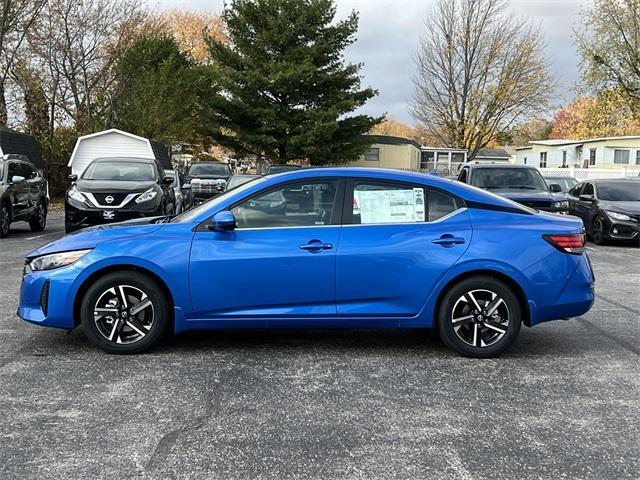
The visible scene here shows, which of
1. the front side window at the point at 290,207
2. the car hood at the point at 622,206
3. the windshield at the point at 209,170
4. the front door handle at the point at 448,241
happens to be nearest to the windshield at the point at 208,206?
the front side window at the point at 290,207

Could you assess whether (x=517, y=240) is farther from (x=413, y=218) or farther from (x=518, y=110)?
(x=518, y=110)

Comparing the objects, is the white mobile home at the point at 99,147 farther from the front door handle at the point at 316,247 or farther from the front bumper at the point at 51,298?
the front door handle at the point at 316,247

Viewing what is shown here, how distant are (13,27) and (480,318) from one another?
26.3 metres

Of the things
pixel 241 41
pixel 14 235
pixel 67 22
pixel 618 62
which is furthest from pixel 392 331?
pixel 241 41

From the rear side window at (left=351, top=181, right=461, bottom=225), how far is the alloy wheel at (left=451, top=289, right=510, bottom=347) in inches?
28.8

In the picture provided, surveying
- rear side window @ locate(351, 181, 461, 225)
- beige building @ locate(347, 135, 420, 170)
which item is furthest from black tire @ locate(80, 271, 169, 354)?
beige building @ locate(347, 135, 420, 170)

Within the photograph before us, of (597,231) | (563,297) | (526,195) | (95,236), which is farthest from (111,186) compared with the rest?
(597,231)

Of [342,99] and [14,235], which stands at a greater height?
[342,99]

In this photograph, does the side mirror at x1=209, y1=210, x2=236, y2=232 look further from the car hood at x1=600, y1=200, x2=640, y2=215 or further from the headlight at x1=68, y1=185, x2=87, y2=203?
the car hood at x1=600, y1=200, x2=640, y2=215

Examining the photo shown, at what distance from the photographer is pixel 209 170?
25406 millimetres

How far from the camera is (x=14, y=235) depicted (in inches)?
553

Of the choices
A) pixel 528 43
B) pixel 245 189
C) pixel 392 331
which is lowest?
pixel 392 331

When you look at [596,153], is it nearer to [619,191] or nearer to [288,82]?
[288,82]

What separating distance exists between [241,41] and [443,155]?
20807 millimetres
